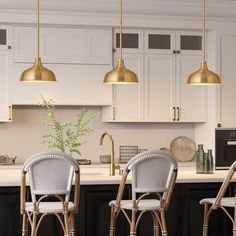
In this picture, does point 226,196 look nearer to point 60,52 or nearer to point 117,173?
point 117,173

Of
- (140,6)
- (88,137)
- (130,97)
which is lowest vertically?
(88,137)

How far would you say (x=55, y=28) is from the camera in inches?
→ 262

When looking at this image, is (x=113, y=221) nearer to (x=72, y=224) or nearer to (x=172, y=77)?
(x=72, y=224)

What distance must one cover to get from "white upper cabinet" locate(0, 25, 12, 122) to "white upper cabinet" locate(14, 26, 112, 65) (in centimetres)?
9

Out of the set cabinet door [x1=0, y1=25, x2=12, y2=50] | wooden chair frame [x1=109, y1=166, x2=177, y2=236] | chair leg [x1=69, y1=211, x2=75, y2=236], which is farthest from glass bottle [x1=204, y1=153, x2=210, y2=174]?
cabinet door [x1=0, y1=25, x2=12, y2=50]

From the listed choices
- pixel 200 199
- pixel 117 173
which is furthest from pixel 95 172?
pixel 200 199

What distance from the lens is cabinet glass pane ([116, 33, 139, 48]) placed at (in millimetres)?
6883

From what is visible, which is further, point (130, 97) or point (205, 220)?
point (130, 97)

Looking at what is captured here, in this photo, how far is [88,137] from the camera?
7.17 metres

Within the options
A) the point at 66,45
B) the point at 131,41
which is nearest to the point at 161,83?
the point at 131,41

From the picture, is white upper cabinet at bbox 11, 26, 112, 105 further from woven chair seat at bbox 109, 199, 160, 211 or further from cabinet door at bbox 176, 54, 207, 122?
woven chair seat at bbox 109, 199, 160, 211

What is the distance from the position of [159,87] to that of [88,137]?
3.25ft

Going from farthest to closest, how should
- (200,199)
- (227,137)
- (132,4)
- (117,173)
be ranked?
1. (132,4)
2. (227,137)
3. (117,173)
4. (200,199)

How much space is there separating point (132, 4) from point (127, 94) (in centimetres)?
98
